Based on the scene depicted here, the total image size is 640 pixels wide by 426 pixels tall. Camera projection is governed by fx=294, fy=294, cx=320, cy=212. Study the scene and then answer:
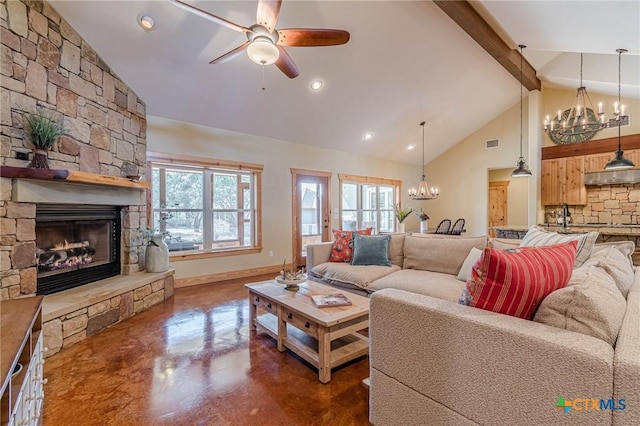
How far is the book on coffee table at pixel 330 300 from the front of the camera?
2256 millimetres

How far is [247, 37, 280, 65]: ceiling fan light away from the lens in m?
2.33

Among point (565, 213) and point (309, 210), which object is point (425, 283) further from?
point (565, 213)

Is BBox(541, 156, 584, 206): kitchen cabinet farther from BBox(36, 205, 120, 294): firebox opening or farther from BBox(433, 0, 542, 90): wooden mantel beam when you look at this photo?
BBox(36, 205, 120, 294): firebox opening

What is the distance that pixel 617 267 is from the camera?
1600mm

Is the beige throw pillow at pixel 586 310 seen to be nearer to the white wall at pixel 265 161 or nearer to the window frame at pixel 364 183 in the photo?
the white wall at pixel 265 161

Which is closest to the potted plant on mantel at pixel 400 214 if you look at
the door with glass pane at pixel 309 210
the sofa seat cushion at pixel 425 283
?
the door with glass pane at pixel 309 210

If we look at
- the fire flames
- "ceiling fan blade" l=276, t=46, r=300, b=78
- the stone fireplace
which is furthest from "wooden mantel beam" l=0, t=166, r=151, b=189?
"ceiling fan blade" l=276, t=46, r=300, b=78

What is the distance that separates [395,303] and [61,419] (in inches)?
80.2

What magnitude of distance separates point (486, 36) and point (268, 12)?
361cm

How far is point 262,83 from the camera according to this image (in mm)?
4180

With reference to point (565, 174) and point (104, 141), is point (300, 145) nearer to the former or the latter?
point (104, 141)

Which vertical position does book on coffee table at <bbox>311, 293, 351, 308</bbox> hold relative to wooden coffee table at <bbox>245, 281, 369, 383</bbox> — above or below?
above

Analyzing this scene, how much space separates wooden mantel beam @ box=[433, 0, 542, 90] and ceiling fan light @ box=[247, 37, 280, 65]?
2.29 metres

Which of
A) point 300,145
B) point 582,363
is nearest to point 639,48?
point 582,363
